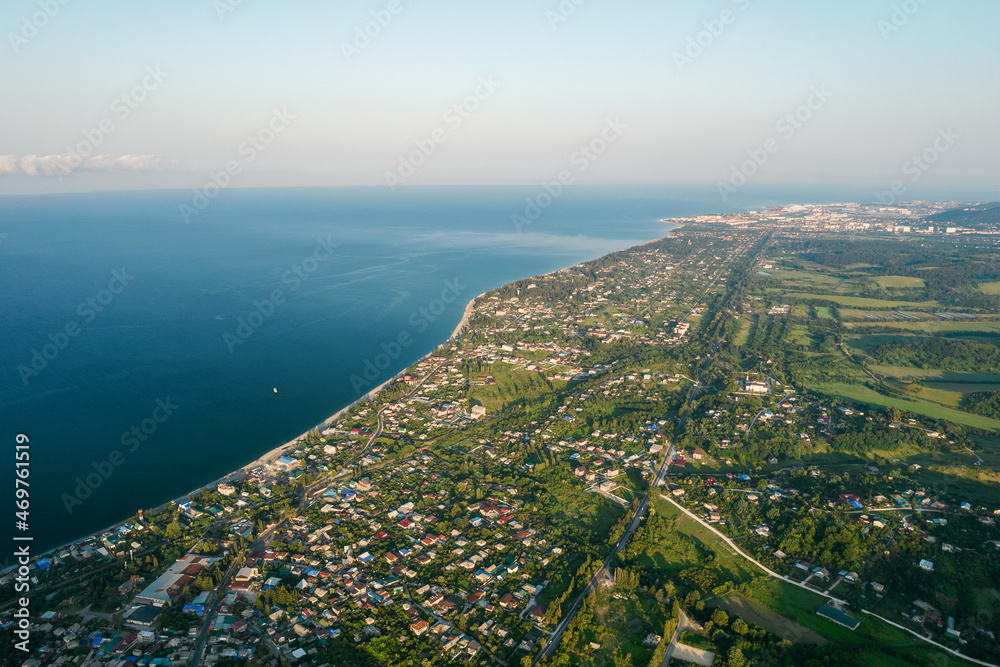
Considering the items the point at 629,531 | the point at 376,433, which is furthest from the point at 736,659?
the point at 376,433

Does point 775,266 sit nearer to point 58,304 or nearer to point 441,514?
point 441,514

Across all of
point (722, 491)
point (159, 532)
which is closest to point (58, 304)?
point (159, 532)

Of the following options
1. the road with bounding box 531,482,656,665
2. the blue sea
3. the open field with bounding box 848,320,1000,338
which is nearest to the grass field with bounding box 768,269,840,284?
the open field with bounding box 848,320,1000,338

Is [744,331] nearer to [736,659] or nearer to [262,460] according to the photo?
[736,659]

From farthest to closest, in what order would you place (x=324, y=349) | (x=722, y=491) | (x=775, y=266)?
(x=775, y=266)
(x=324, y=349)
(x=722, y=491)

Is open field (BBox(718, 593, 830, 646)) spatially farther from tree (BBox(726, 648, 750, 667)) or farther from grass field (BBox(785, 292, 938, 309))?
grass field (BBox(785, 292, 938, 309))

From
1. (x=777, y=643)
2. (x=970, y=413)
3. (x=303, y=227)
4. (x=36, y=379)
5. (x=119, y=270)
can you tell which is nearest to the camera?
(x=777, y=643)
